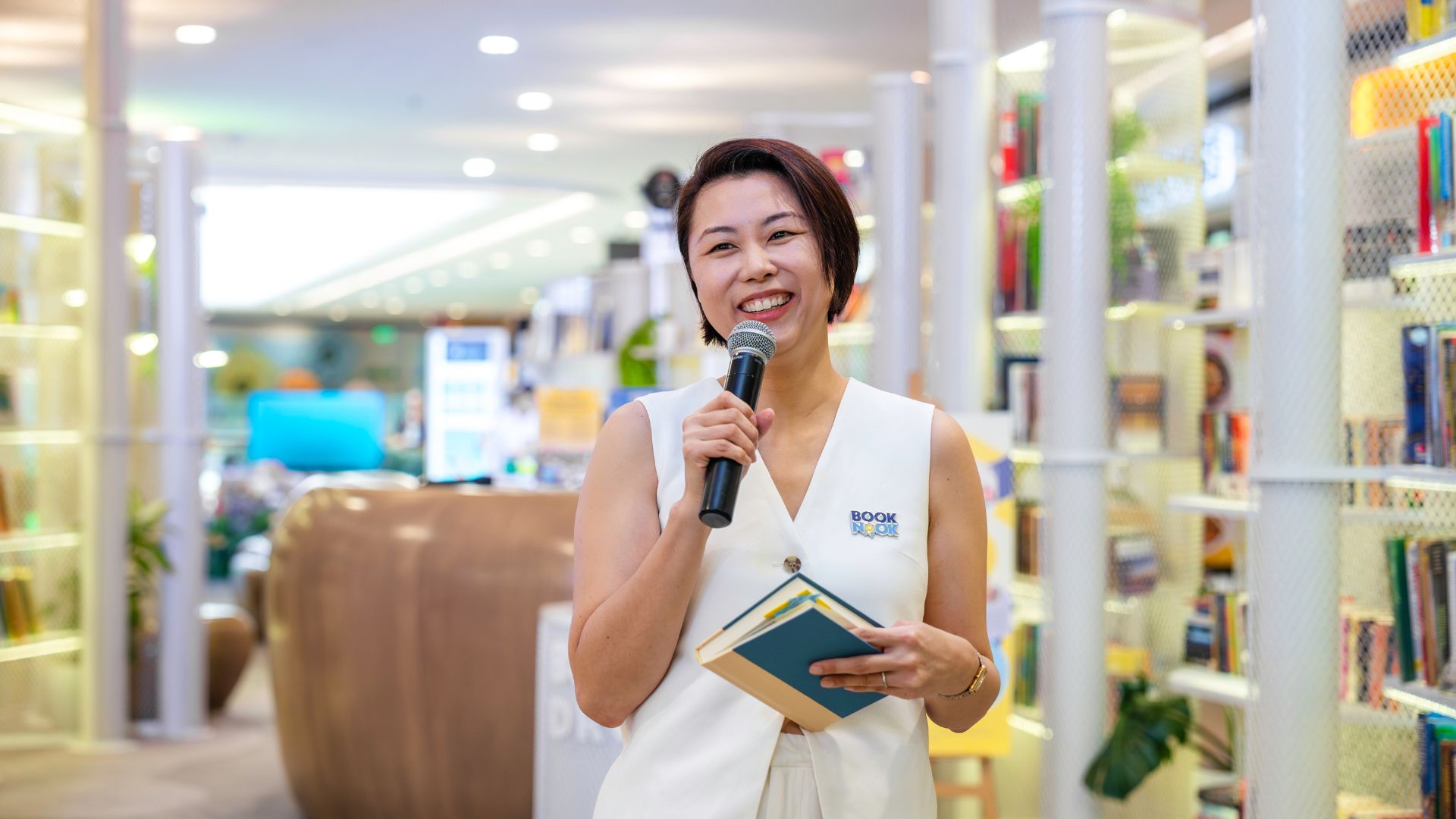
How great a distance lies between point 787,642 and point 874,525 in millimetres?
205

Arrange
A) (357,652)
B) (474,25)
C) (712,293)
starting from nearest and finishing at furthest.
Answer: (712,293) < (357,652) < (474,25)

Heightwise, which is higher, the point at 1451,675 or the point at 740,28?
the point at 740,28

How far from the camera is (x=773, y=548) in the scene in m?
1.37

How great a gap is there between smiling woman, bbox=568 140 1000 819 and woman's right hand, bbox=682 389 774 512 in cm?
2

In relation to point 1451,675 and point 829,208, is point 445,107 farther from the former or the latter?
point 829,208

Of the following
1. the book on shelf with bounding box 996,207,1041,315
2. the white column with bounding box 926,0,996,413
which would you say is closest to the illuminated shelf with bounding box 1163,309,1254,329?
the book on shelf with bounding box 996,207,1041,315

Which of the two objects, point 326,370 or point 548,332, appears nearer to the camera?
point 548,332

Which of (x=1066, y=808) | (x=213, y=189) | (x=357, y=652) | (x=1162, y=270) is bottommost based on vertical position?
(x=1066, y=808)

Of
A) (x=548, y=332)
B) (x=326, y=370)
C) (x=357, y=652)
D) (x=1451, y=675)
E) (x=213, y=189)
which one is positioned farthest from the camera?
(x=326, y=370)

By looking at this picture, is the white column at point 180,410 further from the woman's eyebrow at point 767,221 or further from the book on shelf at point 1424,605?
the woman's eyebrow at point 767,221

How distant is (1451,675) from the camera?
3.01 meters

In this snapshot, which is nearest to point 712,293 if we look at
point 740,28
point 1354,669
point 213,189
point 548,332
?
point 1354,669

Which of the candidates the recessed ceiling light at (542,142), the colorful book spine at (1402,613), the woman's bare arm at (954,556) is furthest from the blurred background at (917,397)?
the woman's bare arm at (954,556)

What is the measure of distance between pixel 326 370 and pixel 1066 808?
28103 mm
